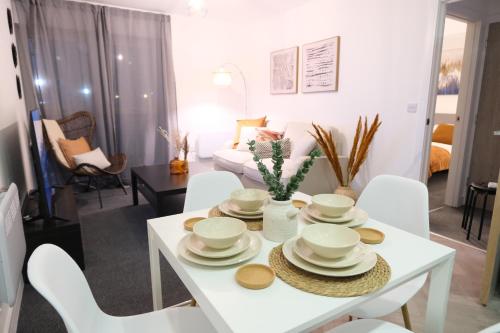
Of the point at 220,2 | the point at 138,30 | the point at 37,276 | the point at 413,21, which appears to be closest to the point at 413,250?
the point at 37,276

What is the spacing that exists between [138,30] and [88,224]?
2777 mm

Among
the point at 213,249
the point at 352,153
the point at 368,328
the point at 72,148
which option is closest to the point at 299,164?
the point at 352,153

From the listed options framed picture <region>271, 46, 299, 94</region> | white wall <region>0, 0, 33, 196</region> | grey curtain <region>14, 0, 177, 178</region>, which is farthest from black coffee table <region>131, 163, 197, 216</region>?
framed picture <region>271, 46, 299, 94</region>

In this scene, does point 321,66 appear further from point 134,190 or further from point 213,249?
point 213,249

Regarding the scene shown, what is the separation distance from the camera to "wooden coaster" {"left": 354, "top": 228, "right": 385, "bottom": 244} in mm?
1049

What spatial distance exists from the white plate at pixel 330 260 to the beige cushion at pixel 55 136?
3372mm

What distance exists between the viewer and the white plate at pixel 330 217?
1193mm

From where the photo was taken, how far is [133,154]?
14.9 feet

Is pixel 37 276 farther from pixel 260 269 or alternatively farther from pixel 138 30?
pixel 138 30

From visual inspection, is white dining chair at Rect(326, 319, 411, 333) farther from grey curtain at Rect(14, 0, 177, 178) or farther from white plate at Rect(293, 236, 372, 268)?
grey curtain at Rect(14, 0, 177, 178)

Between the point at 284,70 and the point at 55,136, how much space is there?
10.00ft

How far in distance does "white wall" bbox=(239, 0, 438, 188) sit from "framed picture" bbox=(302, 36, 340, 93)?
7cm

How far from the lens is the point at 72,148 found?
3725 millimetres

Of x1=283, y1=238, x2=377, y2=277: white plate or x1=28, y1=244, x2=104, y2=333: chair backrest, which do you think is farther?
x1=283, y1=238, x2=377, y2=277: white plate
